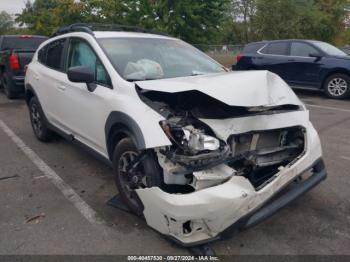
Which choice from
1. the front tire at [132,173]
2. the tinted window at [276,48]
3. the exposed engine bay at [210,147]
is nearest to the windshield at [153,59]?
the exposed engine bay at [210,147]

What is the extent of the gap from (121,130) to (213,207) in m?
1.23

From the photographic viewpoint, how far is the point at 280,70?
34.2ft

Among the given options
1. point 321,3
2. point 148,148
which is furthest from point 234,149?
point 321,3

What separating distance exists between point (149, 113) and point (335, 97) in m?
8.15

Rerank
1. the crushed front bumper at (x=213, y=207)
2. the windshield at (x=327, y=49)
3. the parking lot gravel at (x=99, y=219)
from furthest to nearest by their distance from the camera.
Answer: the windshield at (x=327, y=49) < the parking lot gravel at (x=99, y=219) < the crushed front bumper at (x=213, y=207)

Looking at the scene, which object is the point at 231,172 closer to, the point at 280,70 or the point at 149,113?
the point at 149,113

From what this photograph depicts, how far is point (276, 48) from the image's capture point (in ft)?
34.8

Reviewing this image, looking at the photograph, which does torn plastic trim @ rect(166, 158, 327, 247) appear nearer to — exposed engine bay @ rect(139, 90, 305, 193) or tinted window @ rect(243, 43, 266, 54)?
exposed engine bay @ rect(139, 90, 305, 193)

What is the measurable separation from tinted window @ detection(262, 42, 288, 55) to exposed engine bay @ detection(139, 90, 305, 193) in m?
7.62

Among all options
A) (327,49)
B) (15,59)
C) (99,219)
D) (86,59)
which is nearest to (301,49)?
(327,49)

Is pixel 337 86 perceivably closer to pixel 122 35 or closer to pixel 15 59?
pixel 122 35

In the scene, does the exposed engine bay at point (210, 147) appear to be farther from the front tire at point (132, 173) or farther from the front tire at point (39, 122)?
the front tire at point (39, 122)

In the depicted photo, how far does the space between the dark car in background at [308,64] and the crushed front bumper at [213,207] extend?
7594 millimetres

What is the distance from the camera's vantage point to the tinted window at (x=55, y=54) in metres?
4.90
